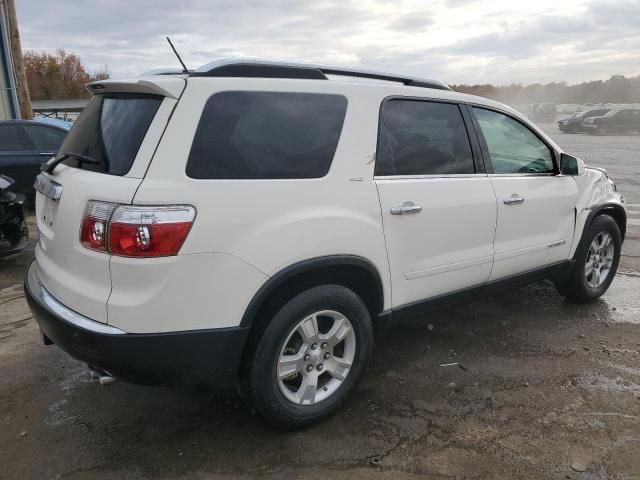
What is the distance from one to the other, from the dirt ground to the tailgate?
835mm

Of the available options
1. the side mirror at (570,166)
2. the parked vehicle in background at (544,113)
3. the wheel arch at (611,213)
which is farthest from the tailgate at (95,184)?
the parked vehicle in background at (544,113)

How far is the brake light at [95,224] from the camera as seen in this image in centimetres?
226

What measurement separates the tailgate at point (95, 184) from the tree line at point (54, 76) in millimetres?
54513

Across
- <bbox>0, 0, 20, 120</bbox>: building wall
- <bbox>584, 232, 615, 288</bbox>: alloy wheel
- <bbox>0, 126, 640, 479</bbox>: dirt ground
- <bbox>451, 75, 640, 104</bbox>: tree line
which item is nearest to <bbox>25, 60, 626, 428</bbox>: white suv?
<bbox>0, 126, 640, 479</bbox>: dirt ground

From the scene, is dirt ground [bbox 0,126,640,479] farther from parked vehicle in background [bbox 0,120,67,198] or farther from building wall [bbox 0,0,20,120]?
building wall [bbox 0,0,20,120]

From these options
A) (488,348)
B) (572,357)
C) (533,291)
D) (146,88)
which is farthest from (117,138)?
(533,291)

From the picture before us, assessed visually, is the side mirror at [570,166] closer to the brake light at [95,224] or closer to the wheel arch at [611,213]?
the wheel arch at [611,213]

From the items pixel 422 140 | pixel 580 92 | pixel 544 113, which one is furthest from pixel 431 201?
pixel 580 92

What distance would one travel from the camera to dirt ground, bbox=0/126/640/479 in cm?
256

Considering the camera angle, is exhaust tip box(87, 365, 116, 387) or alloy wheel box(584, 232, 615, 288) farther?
alloy wheel box(584, 232, 615, 288)

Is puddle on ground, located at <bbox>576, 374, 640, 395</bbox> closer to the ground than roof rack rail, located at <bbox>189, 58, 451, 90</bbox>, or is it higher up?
closer to the ground

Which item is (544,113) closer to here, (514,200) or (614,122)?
(614,122)

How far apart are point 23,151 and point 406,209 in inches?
296

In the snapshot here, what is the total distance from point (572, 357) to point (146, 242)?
3.09 metres
